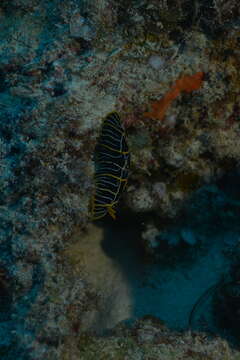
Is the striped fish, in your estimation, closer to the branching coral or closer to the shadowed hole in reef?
the branching coral

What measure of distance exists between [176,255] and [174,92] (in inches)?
102

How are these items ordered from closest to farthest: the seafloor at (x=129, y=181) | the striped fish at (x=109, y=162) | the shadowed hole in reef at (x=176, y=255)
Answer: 1. the seafloor at (x=129, y=181)
2. the striped fish at (x=109, y=162)
3. the shadowed hole in reef at (x=176, y=255)

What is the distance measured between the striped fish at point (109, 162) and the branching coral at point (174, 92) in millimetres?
556

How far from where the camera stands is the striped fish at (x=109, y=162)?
392 cm

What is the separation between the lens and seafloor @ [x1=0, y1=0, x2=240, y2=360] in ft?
11.7

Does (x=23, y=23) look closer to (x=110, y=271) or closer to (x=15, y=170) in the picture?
(x=15, y=170)

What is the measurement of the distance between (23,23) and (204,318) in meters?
4.90

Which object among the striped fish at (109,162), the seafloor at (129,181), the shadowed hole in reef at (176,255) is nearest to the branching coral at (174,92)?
the seafloor at (129,181)

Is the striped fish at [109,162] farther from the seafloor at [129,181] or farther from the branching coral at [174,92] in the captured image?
the branching coral at [174,92]

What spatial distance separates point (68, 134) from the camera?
12.4 feet

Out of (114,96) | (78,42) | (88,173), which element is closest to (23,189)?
(88,173)

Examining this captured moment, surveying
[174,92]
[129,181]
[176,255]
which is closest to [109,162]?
[129,181]

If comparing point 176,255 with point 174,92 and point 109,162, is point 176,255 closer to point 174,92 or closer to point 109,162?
point 109,162

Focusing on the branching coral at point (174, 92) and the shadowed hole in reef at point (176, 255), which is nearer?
the branching coral at point (174, 92)
